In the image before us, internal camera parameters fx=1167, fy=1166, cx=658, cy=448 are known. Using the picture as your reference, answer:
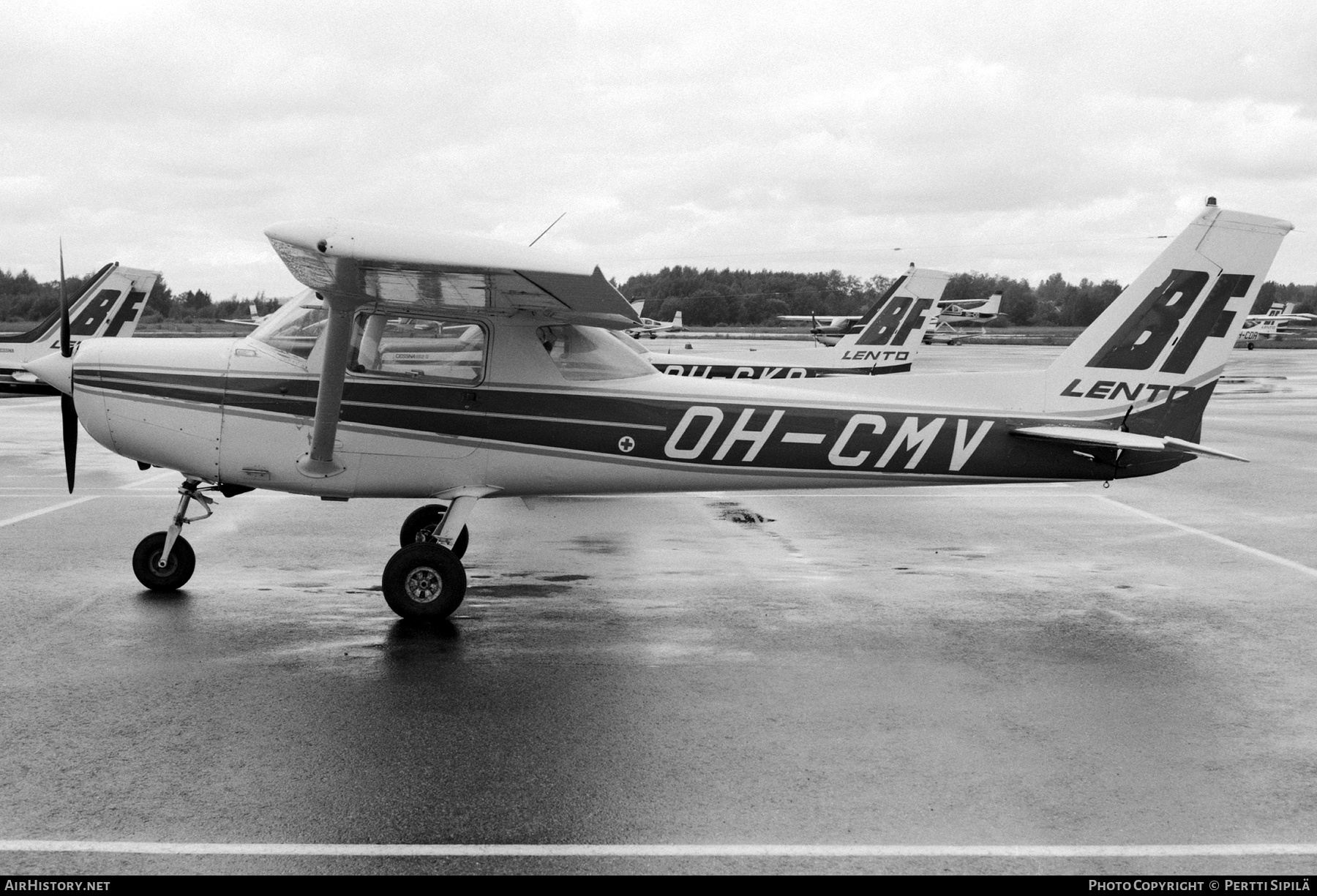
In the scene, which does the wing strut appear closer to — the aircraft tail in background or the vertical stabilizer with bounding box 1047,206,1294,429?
the vertical stabilizer with bounding box 1047,206,1294,429

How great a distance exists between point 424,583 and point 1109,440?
4470 millimetres

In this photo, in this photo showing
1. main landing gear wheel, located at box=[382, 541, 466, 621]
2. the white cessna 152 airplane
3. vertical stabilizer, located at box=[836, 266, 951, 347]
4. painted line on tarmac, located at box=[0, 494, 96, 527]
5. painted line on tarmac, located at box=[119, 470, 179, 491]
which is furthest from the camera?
vertical stabilizer, located at box=[836, 266, 951, 347]

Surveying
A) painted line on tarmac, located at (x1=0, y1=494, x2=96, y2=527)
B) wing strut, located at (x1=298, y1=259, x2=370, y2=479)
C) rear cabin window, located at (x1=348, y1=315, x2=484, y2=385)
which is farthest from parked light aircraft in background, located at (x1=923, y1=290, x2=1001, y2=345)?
wing strut, located at (x1=298, y1=259, x2=370, y2=479)

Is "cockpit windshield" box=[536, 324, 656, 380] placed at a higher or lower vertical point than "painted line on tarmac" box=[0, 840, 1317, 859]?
higher

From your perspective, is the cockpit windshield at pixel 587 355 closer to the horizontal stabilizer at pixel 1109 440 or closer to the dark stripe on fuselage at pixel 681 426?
the dark stripe on fuselage at pixel 681 426

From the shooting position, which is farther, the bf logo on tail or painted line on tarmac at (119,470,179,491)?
painted line on tarmac at (119,470,179,491)

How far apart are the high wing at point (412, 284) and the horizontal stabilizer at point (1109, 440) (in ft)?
9.34

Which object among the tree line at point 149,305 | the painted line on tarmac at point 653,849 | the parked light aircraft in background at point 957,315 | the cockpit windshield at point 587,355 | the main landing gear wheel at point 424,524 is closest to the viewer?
the painted line on tarmac at point 653,849

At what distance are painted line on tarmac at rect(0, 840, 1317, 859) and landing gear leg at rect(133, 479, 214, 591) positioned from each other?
413 cm

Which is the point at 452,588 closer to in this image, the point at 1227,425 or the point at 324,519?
the point at 324,519

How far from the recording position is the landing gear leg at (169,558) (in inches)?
308

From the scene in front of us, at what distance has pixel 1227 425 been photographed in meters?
21.8

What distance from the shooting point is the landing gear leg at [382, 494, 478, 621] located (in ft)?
23.2

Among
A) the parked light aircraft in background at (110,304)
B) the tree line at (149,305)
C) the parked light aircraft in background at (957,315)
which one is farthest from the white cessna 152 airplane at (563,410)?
the parked light aircraft in background at (957,315)
